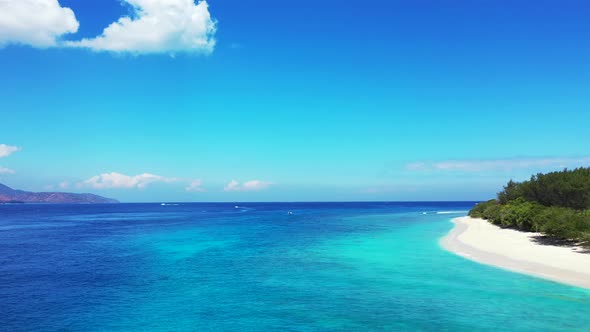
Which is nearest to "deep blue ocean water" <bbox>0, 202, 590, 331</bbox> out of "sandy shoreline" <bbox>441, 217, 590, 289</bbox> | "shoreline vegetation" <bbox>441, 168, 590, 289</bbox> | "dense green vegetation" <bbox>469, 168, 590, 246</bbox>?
"sandy shoreline" <bbox>441, 217, 590, 289</bbox>

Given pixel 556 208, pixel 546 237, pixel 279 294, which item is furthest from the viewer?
pixel 556 208

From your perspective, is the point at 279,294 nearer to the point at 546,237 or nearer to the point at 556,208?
the point at 546,237

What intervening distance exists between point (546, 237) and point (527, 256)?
1124 centimetres

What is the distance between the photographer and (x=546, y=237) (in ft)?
131

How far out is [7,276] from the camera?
27156mm

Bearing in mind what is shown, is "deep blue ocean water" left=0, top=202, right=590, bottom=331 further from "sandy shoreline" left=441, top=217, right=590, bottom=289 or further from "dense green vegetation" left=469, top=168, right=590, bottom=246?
"dense green vegetation" left=469, top=168, right=590, bottom=246

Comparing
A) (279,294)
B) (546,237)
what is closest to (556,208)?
(546,237)

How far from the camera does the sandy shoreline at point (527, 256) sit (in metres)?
24.6

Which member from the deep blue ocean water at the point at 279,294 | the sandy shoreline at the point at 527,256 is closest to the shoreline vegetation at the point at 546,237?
the sandy shoreline at the point at 527,256

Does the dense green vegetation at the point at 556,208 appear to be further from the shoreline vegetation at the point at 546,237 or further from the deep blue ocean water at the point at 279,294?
the deep blue ocean water at the point at 279,294

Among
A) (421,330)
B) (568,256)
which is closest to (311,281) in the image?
(421,330)

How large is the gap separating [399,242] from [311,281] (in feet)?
74.4

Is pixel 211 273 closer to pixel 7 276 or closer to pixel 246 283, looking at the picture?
pixel 246 283

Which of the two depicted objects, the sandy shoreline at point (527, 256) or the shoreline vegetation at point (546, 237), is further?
the shoreline vegetation at point (546, 237)
